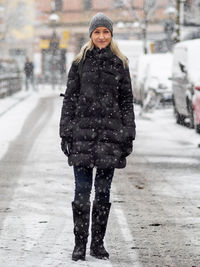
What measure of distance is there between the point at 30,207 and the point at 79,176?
2.50 m

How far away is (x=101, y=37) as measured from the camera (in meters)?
6.09

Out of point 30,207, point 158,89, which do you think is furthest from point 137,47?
point 30,207

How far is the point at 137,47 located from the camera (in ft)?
139

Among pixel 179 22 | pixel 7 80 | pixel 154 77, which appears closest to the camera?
pixel 154 77

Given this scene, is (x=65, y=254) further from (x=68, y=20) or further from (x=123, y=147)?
(x=68, y=20)

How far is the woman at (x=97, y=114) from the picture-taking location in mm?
6043

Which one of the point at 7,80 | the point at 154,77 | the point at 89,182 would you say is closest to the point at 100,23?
the point at 89,182

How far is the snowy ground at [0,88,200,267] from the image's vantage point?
6.39m

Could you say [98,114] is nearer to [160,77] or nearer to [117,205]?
[117,205]

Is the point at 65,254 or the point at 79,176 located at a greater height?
the point at 79,176

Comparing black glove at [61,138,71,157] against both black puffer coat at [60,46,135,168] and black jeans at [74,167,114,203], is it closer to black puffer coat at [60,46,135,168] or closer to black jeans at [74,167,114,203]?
black puffer coat at [60,46,135,168]

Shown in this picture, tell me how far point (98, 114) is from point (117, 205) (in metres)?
2.83

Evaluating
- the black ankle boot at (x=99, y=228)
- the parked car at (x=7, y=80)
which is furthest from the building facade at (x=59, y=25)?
the black ankle boot at (x=99, y=228)

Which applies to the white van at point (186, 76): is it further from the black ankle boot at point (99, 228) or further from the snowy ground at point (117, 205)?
the black ankle boot at point (99, 228)
